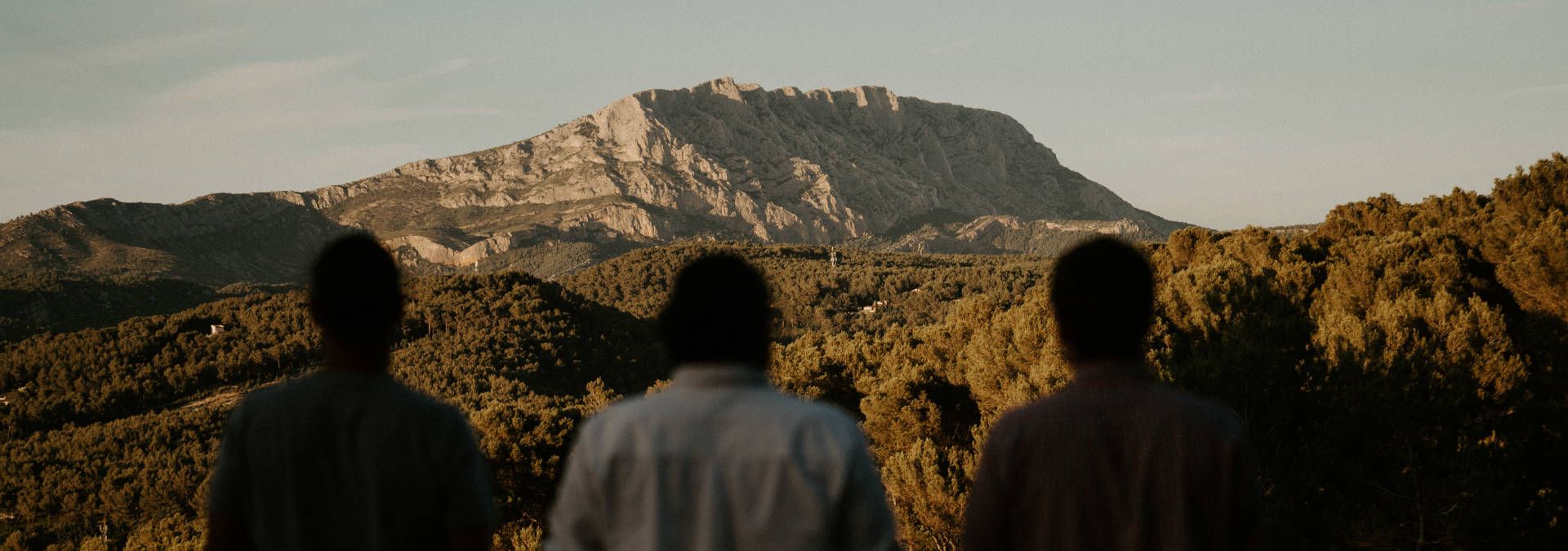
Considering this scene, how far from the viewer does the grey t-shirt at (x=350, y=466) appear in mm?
2893

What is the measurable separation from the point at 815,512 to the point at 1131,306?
115 cm

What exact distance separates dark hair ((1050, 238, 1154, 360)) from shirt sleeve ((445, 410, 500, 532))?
1743mm

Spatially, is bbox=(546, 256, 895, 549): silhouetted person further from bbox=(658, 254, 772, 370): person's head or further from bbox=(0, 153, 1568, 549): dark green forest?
bbox=(0, 153, 1568, 549): dark green forest

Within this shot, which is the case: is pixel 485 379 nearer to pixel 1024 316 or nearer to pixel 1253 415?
pixel 1024 316

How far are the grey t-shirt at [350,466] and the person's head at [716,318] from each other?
2.45 feet

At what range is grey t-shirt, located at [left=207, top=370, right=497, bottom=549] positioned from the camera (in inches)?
114

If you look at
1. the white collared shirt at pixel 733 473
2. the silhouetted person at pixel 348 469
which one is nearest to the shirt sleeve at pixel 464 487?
the silhouetted person at pixel 348 469

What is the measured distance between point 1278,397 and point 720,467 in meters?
15.5

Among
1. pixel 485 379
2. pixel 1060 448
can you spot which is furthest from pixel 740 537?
pixel 485 379

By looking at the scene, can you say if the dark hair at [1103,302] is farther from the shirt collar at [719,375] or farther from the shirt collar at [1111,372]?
the shirt collar at [719,375]

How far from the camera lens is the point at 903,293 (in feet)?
404

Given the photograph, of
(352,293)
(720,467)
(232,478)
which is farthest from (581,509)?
(232,478)

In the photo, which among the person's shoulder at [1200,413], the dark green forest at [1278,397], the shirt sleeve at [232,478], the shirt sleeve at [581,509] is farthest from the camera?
the dark green forest at [1278,397]

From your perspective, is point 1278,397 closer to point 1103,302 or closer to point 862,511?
point 1103,302
